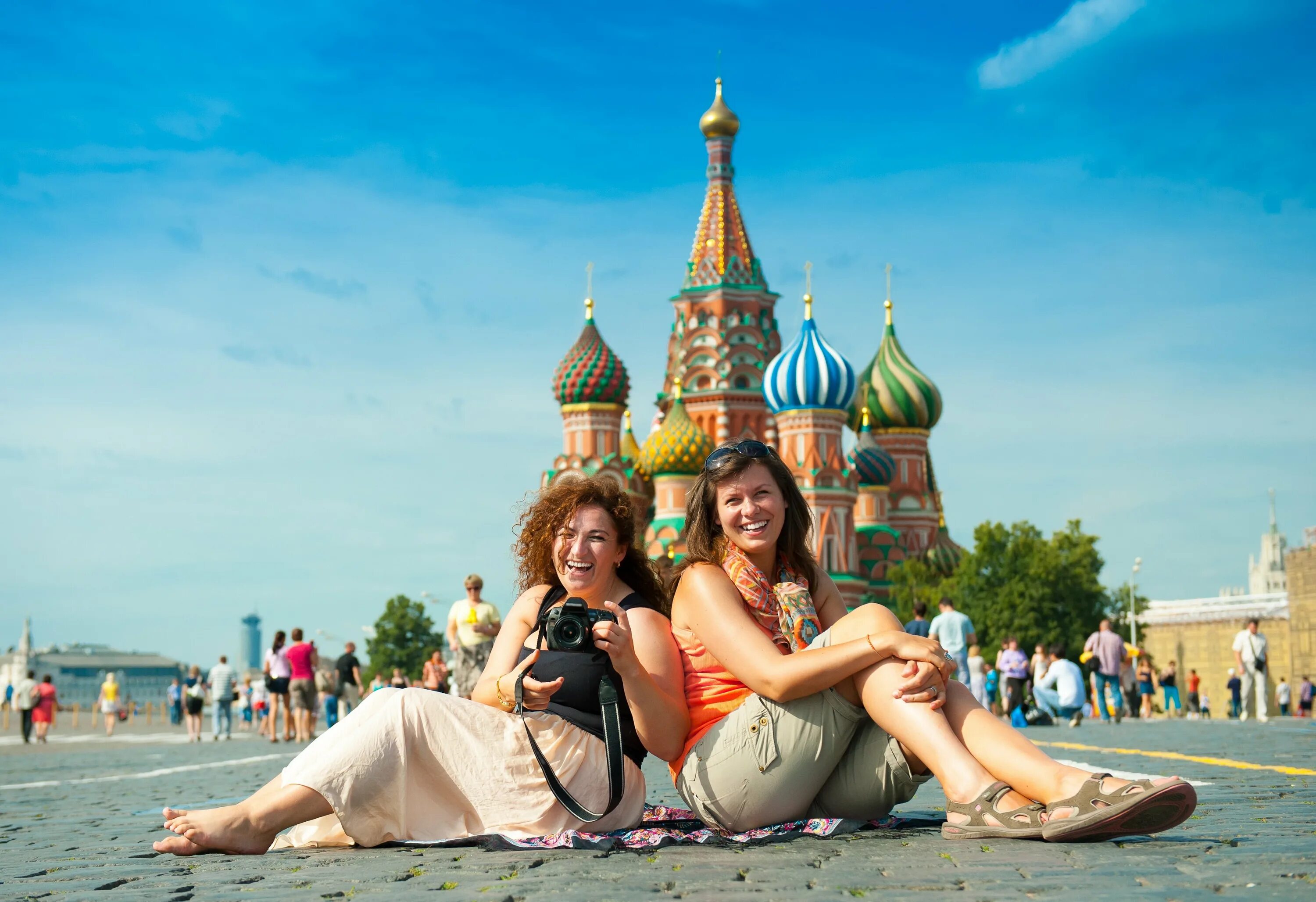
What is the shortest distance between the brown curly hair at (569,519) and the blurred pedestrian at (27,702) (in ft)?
68.7

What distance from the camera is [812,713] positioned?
193 inches

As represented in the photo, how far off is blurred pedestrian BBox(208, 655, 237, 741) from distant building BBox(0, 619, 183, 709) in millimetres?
145784

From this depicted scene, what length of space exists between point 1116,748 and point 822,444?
4148cm

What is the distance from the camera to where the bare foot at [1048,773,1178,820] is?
14.3 feet

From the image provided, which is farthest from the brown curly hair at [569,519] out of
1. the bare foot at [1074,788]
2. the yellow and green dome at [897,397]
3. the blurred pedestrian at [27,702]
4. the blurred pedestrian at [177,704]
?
the yellow and green dome at [897,397]

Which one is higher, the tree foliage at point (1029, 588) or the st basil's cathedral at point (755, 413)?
the st basil's cathedral at point (755, 413)

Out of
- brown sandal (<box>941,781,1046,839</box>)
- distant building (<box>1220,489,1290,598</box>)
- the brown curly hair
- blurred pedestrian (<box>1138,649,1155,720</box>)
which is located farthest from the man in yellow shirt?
distant building (<box>1220,489,1290,598</box>)

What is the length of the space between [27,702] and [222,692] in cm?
374

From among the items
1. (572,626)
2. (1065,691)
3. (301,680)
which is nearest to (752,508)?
(572,626)

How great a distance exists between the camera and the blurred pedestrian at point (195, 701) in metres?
24.0

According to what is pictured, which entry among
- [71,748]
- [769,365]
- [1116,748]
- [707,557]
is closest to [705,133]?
[769,365]

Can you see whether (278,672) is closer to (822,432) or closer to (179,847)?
(179,847)

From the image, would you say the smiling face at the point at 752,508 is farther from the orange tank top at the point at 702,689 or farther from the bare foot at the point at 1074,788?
the bare foot at the point at 1074,788

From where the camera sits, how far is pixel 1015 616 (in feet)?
170
